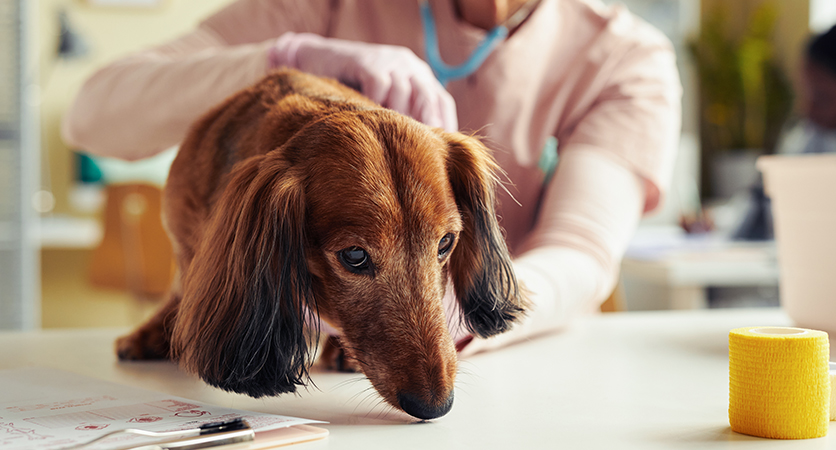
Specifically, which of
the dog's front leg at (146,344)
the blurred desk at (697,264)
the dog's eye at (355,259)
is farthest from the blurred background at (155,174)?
the dog's eye at (355,259)

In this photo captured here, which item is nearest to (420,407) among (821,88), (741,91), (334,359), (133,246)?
(334,359)

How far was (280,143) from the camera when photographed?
78 centimetres

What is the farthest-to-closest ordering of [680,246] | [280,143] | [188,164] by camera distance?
1. [680,246]
2. [188,164]
3. [280,143]

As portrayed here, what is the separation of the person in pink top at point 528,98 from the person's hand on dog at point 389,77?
0.30 feet

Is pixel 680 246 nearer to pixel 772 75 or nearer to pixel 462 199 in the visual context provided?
pixel 462 199

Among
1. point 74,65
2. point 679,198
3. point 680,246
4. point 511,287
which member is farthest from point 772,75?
point 511,287

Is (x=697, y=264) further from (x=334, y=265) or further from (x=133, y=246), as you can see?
(x=133, y=246)

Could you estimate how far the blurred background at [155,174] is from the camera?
8.71 feet

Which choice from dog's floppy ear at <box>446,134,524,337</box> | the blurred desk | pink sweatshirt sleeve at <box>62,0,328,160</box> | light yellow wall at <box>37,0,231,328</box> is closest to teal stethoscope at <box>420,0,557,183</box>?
pink sweatshirt sleeve at <box>62,0,328,160</box>

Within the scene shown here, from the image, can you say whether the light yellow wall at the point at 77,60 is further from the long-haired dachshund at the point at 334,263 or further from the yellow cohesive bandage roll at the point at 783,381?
the yellow cohesive bandage roll at the point at 783,381

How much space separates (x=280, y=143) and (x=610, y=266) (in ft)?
2.21

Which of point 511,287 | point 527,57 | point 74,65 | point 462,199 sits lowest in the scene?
point 511,287

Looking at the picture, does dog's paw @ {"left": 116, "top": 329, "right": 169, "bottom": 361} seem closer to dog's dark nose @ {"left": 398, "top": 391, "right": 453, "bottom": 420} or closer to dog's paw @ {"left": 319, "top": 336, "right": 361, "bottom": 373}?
dog's paw @ {"left": 319, "top": 336, "right": 361, "bottom": 373}

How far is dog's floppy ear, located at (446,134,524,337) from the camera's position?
2.59 ft
